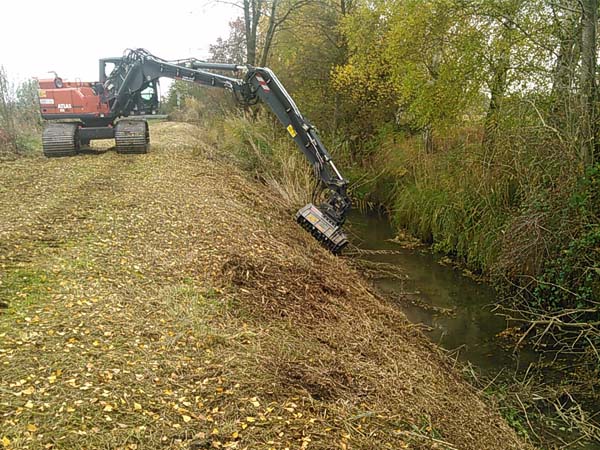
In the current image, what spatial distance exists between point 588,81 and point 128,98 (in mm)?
9350

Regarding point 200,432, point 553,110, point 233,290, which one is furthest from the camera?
point 553,110

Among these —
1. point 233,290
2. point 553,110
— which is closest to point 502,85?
point 553,110

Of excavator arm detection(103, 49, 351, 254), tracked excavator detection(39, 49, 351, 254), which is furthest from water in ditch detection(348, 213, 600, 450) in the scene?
tracked excavator detection(39, 49, 351, 254)

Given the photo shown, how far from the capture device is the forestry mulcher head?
9.03m

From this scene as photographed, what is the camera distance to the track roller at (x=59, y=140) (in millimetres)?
11281

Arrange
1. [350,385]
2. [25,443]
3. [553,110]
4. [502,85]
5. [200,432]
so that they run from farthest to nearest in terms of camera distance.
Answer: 1. [502,85]
2. [553,110]
3. [350,385]
4. [200,432]
5. [25,443]

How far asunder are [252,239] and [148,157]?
5.47 m

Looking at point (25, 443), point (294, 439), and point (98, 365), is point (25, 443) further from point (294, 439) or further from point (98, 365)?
point (294, 439)

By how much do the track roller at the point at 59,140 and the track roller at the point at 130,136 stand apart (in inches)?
36.1

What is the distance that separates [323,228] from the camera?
9055 mm

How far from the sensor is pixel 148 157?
38.6 feet

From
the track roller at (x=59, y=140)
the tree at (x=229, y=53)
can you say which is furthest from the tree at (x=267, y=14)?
the track roller at (x=59, y=140)

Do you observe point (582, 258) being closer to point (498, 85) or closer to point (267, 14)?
point (498, 85)

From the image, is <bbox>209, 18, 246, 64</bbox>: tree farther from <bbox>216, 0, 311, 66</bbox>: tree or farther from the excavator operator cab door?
the excavator operator cab door
